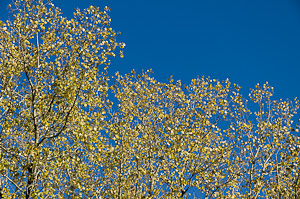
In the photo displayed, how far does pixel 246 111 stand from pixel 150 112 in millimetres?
5522

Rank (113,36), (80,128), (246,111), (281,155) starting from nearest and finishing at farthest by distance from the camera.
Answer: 1. (80,128)
2. (113,36)
3. (281,155)
4. (246,111)

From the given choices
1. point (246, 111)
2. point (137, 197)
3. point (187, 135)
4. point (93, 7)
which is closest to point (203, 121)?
point (187, 135)

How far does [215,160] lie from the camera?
15.5 meters

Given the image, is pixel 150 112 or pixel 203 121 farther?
pixel 150 112

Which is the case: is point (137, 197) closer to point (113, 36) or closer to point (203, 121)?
point (203, 121)

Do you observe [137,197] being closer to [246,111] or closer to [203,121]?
[203,121]

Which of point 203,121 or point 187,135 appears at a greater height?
point 203,121

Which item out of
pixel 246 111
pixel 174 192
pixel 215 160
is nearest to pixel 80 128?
pixel 174 192

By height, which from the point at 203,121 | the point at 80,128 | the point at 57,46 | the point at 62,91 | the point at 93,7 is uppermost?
the point at 93,7

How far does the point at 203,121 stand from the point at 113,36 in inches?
243

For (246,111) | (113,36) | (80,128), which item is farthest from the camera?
(246,111)

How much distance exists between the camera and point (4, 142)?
52.3 ft

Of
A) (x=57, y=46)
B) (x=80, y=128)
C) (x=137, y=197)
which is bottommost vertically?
(x=137, y=197)

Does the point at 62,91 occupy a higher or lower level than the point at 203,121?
lower
